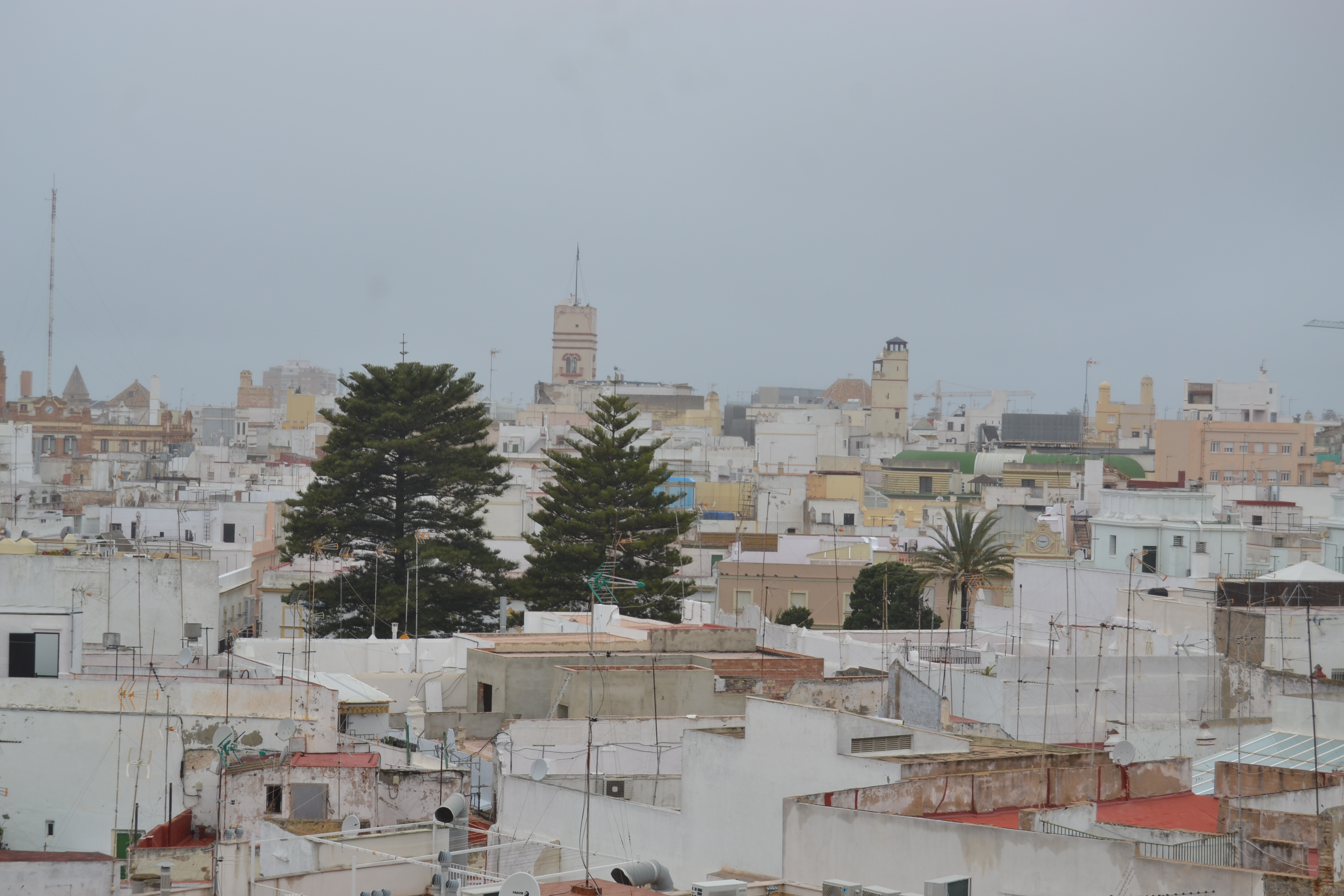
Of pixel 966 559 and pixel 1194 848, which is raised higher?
pixel 966 559

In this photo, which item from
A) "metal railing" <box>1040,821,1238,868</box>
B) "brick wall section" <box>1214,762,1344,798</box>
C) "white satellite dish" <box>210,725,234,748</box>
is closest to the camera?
"metal railing" <box>1040,821,1238,868</box>

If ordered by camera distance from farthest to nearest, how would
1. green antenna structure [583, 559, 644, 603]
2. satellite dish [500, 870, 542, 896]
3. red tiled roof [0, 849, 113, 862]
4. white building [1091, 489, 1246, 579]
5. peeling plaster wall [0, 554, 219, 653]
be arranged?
white building [1091, 489, 1246, 579] → green antenna structure [583, 559, 644, 603] → peeling plaster wall [0, 554, 219, 653] → red tiled roof [0, 849, 113, 862] → satellite dish [500, 870, 542, 896]

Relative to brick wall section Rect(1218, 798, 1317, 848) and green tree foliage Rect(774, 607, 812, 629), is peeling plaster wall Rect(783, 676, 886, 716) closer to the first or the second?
brick wall section Rect(1218, 798, 1317, 848)

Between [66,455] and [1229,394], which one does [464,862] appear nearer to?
[66,455]

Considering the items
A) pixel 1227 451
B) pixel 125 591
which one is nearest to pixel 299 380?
pixel 1227 451

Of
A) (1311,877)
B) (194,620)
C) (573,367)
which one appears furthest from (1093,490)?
(573,367)

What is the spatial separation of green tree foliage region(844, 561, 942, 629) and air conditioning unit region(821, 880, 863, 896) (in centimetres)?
2192

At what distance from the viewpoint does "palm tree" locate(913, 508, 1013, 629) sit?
32.5m

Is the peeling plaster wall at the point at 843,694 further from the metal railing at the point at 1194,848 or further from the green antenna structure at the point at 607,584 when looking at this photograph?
the green antenna structure at the point at 607,584

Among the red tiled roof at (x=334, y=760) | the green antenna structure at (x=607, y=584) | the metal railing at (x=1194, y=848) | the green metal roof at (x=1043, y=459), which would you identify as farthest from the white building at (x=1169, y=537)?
the green metal roof at (x=1043, y=459)

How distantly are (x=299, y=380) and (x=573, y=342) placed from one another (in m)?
26.8

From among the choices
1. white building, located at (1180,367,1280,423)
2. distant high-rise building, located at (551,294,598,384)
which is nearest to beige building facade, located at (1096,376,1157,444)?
white building, located at (1180,367,1280,423)

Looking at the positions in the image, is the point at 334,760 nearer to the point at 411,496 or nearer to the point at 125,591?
the point at 125,591

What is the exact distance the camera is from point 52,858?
12992 millimetres
